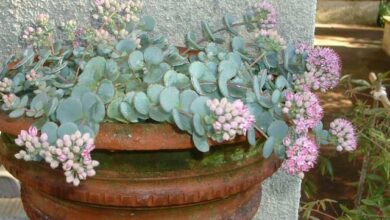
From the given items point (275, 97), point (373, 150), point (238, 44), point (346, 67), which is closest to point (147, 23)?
point (238, 44)

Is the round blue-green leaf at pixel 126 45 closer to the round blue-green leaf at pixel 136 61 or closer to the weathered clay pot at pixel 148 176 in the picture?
the round blue-green leaf at pixel 136 61

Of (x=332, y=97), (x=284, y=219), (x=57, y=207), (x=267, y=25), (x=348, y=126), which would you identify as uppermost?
(x=267, y=25)

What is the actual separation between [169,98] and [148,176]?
0.47 feet

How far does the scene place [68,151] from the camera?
854 millimetres

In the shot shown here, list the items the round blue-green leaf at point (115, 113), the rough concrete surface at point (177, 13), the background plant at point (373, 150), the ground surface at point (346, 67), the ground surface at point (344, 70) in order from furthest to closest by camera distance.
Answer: the ground surface at point (346, 67), the ground surface at point (344, 70), the background plant at point (373, 150), the rough concrete surface at point (177, 13), the round blue-green leaf at point (115, 113)

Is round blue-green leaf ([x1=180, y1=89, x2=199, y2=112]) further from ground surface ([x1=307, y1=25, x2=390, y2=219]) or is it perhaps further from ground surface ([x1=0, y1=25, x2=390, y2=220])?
ground surface ([x1=307, y1=25, x2=390, y2=219])

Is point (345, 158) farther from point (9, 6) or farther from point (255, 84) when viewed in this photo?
point (255, 84)

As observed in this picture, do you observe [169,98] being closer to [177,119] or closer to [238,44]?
[177,119]

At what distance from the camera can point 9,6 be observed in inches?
64.1

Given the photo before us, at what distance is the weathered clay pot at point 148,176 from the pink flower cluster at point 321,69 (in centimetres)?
21

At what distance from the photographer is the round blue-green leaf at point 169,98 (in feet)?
3.02


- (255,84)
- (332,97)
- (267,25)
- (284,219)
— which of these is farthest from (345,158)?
(255,84)

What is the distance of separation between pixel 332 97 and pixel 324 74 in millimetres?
4350

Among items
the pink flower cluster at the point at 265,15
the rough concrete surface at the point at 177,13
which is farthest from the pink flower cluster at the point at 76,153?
the rough concrete surface at the point at 177,13
